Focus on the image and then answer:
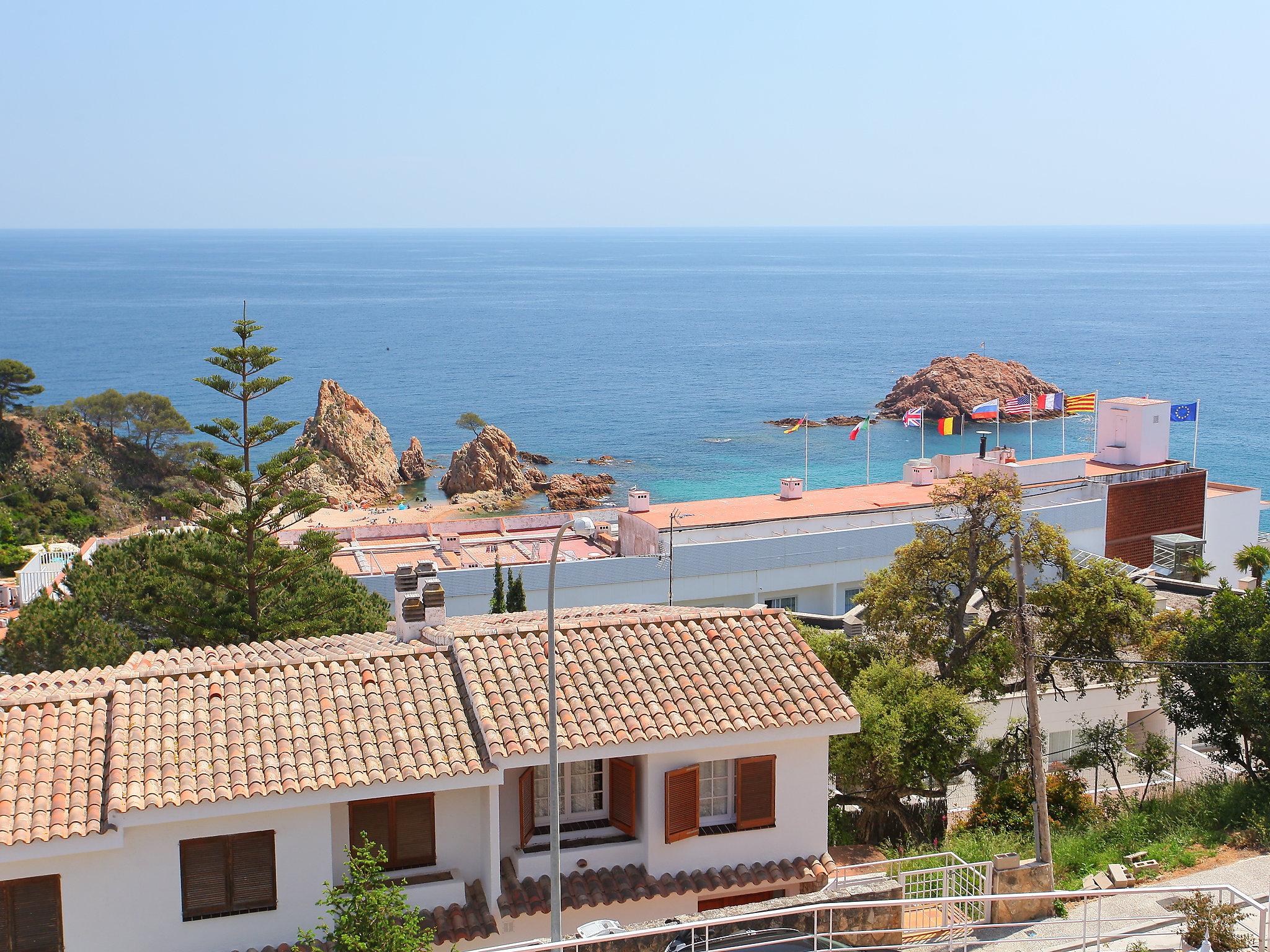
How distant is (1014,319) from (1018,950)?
16858 cm

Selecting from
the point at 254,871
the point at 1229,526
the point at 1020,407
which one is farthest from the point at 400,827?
the point at 1020,407

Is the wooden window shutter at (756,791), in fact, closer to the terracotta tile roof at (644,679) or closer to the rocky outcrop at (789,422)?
the terracotta tile roof at (644,679)

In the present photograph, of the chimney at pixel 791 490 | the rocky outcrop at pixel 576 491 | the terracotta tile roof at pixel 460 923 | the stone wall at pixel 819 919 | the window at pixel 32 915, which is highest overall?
the window at pixel 32 915

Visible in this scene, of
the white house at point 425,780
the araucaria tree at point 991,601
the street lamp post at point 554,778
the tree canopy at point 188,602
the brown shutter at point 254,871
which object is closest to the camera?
the street lamp post at point 554,778

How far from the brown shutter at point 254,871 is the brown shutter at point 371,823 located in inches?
35.0

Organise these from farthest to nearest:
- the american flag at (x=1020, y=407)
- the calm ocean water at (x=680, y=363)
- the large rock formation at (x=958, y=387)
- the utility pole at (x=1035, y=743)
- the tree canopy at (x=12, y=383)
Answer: the large rock formation at (x=958, y=387) < the calm ocean water at (x=680, y=363) < the tree canopy at (x=12, y=383) < the american flag at (x=1020, y=407) < the utility pole at (x=1035, y=743)

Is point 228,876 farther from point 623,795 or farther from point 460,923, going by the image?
point 623,795

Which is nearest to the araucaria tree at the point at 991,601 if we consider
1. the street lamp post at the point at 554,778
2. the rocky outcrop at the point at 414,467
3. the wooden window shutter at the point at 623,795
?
the wooden window shutter at the point at 623,795

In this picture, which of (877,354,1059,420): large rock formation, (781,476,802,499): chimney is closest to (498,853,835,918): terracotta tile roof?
(781,476,802,499): chimney

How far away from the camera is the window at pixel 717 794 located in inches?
561

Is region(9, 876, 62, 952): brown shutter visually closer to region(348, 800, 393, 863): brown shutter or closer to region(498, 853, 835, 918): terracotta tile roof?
region(348, 800, 393, 863): brown shutter

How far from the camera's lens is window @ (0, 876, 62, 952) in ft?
38.7

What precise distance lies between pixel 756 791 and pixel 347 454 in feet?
206

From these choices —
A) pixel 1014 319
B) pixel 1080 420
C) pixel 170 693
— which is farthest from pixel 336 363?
pixel 170 693
